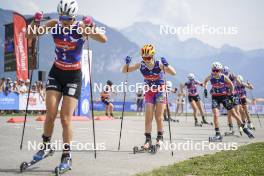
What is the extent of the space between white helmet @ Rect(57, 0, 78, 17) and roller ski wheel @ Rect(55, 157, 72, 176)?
8.26 feet

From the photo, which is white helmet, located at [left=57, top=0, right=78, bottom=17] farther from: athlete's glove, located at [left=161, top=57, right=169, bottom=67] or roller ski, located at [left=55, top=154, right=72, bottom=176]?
athlete's glove, located at [left=161, top=57, right=169, bottom=67]

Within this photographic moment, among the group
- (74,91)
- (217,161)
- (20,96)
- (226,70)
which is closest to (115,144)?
(217,161)

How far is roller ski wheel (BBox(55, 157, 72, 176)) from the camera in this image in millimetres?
6484

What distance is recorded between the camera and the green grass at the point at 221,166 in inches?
273

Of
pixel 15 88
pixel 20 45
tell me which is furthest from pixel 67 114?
pixel 20 45

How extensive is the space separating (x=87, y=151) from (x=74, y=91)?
288 cm

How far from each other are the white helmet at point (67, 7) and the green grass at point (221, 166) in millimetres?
3014

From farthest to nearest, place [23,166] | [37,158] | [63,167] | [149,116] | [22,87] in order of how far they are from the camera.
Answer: [22,87]
[149,116]
[37,158]
[23,166]
[63,167]

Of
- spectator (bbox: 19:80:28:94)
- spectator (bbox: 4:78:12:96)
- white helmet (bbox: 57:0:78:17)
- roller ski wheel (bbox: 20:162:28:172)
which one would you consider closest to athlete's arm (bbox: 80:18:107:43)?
white helmet (bbox: 57:0:78:17)

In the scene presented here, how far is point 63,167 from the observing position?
21.8 feet

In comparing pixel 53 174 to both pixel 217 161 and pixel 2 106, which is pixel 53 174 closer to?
pixel 217 161

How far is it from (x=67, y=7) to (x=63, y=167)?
2.72m

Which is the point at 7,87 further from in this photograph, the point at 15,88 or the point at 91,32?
the point at 91,32

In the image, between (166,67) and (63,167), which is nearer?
(63,167)
